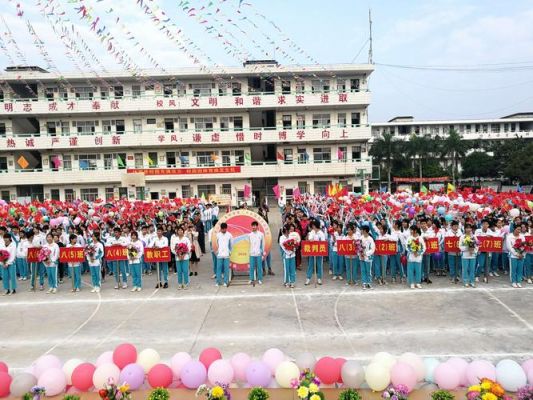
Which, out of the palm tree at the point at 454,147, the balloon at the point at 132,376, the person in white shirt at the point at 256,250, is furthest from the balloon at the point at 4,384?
the palm tree at the point at 454,147

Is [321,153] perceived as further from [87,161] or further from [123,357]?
[123,357]

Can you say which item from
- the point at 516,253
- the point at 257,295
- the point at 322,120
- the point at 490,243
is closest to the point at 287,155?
the point at 322,120

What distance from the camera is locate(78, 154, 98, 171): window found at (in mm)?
37188

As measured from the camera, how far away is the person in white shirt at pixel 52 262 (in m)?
10.2

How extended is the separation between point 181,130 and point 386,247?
30.0 metres

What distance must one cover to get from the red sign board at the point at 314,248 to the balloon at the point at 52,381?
6358 millimetres

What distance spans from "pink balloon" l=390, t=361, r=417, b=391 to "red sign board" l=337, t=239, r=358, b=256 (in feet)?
17.9

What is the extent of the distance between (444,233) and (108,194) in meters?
A: 33.6

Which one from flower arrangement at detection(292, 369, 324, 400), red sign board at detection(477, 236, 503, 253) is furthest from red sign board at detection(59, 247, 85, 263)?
red sign board at detection(477, 236, 503, 253)

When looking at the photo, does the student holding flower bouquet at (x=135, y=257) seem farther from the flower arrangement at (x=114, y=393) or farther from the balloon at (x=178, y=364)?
the flower arrangement at (x=114, y=393)

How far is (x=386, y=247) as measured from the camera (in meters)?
9.92

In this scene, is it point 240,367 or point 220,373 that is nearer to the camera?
point 220,373

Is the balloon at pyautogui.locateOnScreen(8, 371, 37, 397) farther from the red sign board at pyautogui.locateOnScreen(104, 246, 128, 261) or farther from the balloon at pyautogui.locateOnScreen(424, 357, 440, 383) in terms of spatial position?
the red sign board at pyautogui.locateOnScreen(104, 246, 128, 261)

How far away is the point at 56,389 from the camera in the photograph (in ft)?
15.6
